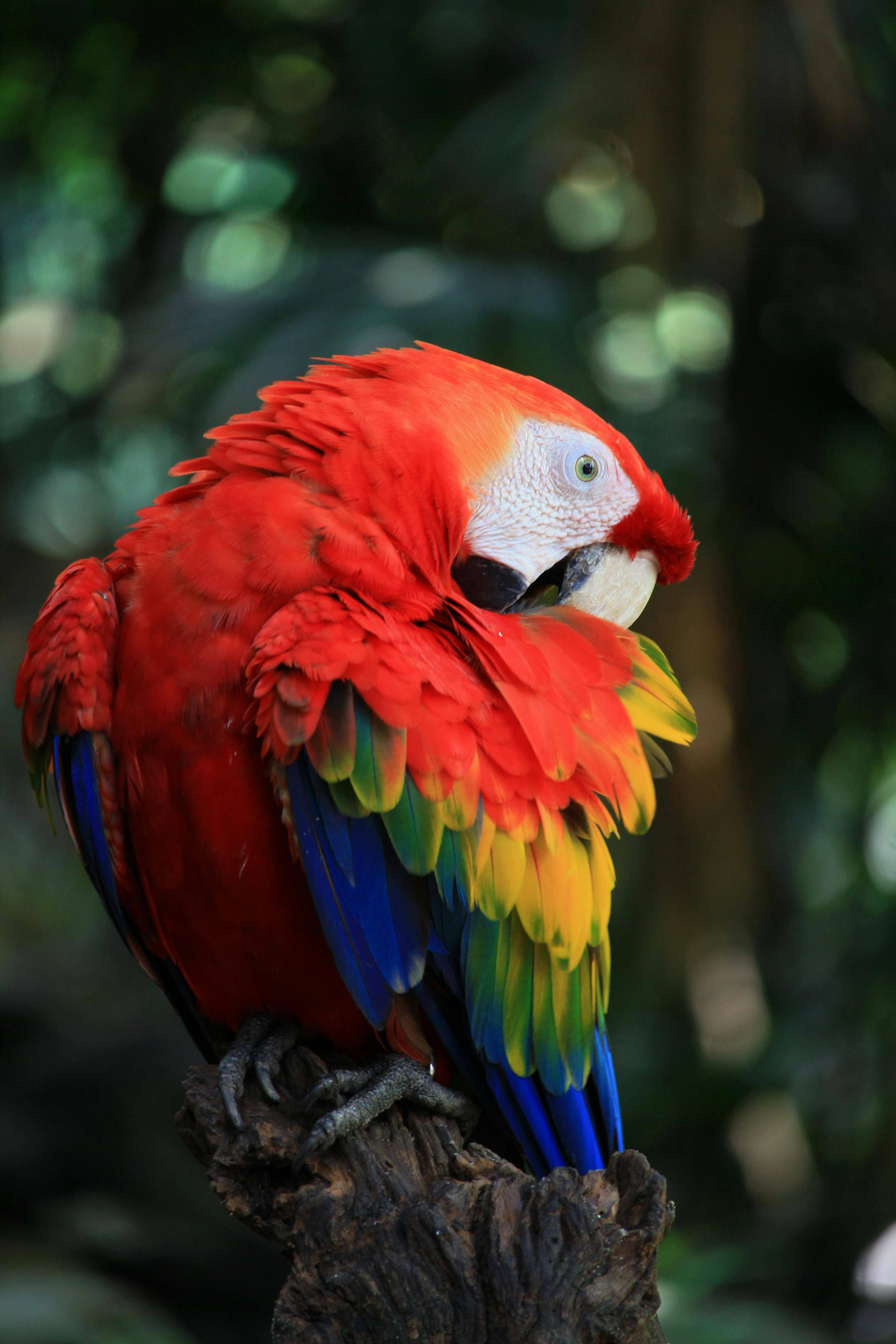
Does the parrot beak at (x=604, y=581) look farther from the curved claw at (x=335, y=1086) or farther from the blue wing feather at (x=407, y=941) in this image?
the curved claw at (x=335, y=1086)

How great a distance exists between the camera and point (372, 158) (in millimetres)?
3283

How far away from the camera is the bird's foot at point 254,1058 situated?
1.14m

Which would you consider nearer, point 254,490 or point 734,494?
point 254,490

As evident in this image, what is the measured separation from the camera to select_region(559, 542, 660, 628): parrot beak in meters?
1.45

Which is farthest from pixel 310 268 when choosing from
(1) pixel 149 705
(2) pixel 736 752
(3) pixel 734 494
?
(1) pixel 149 705

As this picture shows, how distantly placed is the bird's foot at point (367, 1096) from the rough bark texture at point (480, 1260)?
1.8 inches

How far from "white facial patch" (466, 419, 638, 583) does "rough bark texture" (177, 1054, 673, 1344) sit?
0.68m

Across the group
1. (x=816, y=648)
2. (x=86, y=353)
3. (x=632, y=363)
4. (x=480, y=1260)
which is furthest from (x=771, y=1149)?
(x=86, y=353)

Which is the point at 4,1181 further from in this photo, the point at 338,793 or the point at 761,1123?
the point at 338,793

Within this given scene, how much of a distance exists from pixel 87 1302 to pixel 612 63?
2859mm

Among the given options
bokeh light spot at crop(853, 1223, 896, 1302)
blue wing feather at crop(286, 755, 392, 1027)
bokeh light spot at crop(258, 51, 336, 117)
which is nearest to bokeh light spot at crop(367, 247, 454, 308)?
bokeh light spot at crop(258, 51, 336, 117)

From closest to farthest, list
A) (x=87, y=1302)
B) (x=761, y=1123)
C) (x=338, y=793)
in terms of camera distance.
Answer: (x=338, y=793) < (x=87, y=1302) < (x=761, y=1123)

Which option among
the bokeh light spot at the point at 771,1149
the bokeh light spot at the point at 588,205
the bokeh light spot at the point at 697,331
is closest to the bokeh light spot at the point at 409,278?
the bokeh light spot at the point at 588,205

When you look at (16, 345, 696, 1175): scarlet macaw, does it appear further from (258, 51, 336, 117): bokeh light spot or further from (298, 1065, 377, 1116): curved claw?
(258, 51, 336, 117): bokeh light spot
